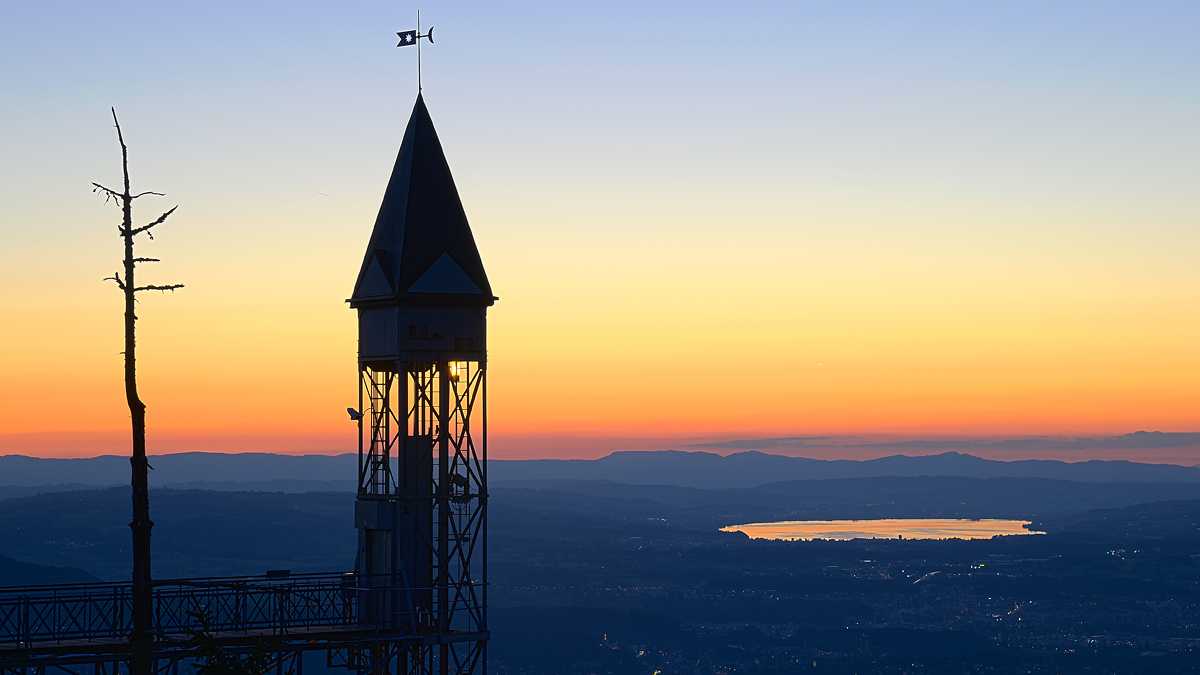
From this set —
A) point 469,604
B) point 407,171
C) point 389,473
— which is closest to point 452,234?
point 407,171

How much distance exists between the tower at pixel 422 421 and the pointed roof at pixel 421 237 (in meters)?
0.04

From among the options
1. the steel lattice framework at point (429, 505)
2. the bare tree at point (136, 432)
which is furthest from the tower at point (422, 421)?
the bare tree at point (136, 432)

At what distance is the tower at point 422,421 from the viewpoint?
1587 inches

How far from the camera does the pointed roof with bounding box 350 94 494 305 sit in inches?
1603

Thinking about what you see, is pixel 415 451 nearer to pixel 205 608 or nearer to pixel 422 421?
pixel 422 421

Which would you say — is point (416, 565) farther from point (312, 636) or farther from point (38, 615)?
point (38, 615)

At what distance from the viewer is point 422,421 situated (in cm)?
4100

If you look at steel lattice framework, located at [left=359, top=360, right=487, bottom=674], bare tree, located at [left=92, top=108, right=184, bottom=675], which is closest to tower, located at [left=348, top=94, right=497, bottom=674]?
steel lattice framework, located at [left=359, top=360, right=487, bottom=674]

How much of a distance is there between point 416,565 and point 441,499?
2067 mm

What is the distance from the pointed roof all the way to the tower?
42 mm

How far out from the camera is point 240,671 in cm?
2989

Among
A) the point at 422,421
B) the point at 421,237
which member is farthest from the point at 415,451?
the point at 421,237

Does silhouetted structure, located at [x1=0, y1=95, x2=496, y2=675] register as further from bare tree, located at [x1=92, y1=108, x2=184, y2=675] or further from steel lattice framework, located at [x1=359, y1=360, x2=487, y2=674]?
bare tree, located at [x1=92, y1=108, x2=184, y2=675]

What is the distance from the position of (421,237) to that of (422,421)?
5494 millimetres
